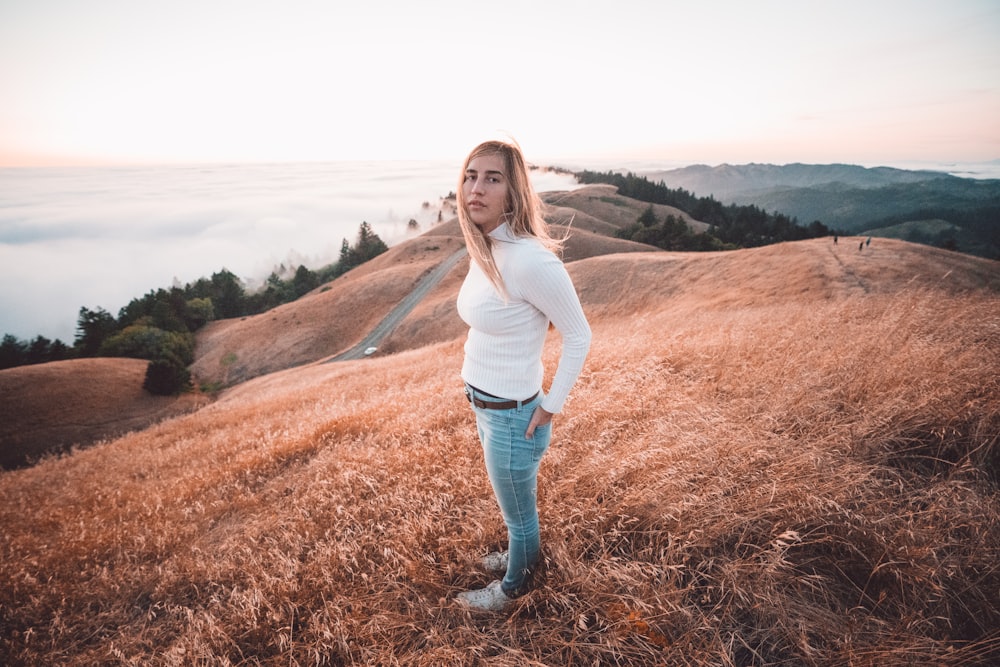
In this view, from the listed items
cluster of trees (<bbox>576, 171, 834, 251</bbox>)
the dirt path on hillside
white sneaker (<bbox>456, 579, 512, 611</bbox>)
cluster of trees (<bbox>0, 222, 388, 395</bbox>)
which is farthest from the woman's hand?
cluster of trees (<bbox>576, 171, 834, 251</bbox>)

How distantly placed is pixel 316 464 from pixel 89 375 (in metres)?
45.5

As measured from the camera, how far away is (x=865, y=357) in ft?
14.7

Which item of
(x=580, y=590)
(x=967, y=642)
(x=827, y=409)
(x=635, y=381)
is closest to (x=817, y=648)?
(x=967, y=642)

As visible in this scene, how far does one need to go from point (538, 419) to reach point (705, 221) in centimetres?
13025

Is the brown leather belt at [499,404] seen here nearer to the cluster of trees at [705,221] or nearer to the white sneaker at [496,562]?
the white sneaker at [496,562]

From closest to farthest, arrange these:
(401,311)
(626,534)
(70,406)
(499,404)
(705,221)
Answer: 1. (499,404)
2. (626,534)
3. (70,406)
4. (401,311)
5. (705,221)

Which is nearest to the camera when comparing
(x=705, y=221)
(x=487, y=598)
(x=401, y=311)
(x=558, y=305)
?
(x=558, y=305)

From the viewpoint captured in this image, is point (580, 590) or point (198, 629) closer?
point (580, 590)

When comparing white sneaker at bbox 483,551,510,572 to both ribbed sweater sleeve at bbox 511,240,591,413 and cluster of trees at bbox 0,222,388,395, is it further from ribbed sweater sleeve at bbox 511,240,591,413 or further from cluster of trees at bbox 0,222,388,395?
cluster of trees at bbox 0,222,388,395

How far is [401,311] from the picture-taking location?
4722 cm

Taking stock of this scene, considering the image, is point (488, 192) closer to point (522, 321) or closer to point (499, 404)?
point (522, 321)

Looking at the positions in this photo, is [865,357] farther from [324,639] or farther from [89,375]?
[89,375]

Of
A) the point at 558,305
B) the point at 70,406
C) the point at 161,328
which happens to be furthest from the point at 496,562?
the point at 161,328

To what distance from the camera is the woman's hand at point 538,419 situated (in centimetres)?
230
